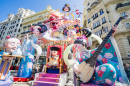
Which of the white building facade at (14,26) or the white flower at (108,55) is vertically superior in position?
the white building facade at (14,26)

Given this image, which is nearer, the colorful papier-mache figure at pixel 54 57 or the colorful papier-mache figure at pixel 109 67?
the colorful papier-mache figure at pixel 109 67

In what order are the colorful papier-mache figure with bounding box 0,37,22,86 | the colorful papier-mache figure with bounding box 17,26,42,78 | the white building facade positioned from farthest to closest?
the white building facade → the colorful papier-mache figure with bounding box 17,26,42,78 → the colorful papier-mache figure with bounding box 0,37,22,86

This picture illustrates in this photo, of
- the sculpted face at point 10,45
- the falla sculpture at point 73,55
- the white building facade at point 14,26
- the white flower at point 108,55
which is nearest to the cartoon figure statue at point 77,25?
the falla sculpture at point 73,55

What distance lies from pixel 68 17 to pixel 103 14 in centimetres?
988

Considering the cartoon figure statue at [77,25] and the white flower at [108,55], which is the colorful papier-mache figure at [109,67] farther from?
the cartoon figure statue at [77,25]

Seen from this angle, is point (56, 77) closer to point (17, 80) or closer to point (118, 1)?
point (17, 80)

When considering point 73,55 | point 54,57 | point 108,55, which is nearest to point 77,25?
point 73,55

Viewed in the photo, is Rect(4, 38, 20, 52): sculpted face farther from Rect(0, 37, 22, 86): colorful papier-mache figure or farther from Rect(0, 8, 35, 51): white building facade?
Rect(0, 8, 35, 51): white building facade

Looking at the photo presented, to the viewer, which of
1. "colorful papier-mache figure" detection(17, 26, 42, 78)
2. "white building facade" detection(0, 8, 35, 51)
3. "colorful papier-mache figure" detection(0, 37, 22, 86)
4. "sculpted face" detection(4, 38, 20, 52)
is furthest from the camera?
"white building facade" detection(0, 8, 35, 51)

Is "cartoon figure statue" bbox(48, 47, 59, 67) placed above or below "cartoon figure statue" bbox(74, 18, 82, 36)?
below

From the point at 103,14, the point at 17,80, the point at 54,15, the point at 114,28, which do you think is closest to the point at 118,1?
the point at 103,14

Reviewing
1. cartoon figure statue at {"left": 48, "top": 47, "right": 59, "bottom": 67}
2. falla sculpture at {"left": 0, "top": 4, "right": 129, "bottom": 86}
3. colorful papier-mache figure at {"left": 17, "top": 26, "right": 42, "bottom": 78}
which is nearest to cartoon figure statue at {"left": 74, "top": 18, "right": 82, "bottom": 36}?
falla sculpture at {"left": 0, "top": 4, "right": 129, "bottom": 86}

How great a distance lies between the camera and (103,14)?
1306 centimetres

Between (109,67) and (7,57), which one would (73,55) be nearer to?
(109,67)
